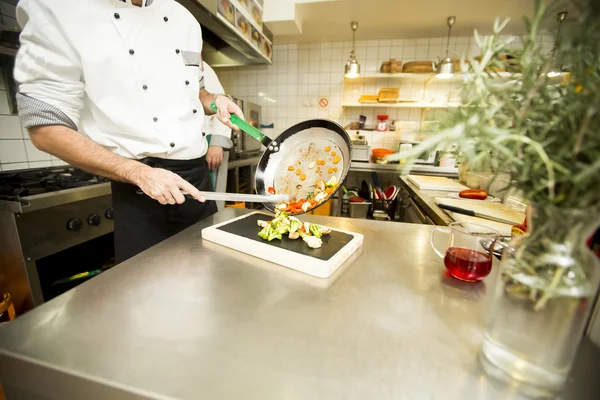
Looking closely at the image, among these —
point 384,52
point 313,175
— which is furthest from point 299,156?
point 384,52

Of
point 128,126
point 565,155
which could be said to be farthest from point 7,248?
point 565,155

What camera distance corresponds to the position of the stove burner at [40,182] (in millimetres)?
1012

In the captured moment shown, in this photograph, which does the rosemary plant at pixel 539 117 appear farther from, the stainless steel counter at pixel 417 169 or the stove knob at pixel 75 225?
the stainless steel counter at pixel 417 169

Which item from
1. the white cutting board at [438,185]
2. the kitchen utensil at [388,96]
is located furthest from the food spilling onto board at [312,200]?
the kitchen utensil at [388,96]

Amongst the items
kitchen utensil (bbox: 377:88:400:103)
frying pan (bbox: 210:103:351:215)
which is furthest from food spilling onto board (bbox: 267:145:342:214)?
kitchen utensil (bbox: 377:88:400:103)

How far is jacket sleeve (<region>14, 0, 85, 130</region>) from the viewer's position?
728 millimetres

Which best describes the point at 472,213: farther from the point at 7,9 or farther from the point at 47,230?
the point at 7,9

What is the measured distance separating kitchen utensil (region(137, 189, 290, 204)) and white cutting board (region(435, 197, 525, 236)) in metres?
0.69

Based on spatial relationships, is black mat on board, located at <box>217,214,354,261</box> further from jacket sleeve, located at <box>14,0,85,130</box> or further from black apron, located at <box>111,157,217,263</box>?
jacket sleeve, located at <box>14,0,85,130</box>

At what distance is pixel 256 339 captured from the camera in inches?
16.4

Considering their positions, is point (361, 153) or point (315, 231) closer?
point (315, 231)

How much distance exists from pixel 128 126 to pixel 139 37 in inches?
11.7

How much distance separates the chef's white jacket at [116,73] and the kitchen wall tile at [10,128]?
36.3 inches

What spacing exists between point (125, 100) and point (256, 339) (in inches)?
32.9
